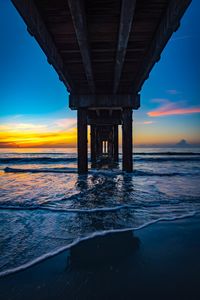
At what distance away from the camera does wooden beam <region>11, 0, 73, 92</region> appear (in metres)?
3.02

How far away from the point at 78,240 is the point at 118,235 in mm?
548

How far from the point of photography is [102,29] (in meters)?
4.13

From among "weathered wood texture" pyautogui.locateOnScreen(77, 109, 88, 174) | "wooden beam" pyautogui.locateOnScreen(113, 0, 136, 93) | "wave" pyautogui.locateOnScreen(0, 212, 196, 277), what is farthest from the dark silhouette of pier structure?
"wave" pyautogui.locateOnScreen(0, 212, 196, 277)

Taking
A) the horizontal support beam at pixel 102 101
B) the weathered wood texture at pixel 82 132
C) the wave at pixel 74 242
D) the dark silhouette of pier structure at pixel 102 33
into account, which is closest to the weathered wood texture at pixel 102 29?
the dark silhouette of pier structure at pixel 102 33

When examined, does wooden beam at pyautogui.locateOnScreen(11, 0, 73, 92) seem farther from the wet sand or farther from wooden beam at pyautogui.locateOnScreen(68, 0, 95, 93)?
the wet sand

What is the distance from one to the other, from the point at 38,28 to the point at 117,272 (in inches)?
160

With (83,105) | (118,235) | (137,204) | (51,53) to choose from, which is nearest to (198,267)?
(118,235)

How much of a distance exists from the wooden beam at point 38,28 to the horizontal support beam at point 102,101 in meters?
3.16

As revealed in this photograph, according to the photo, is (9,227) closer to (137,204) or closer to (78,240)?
(78,240)

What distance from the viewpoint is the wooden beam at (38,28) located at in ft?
9.89

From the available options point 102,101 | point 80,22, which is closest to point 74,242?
point 80,22

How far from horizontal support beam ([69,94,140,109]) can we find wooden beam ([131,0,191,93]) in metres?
2.71

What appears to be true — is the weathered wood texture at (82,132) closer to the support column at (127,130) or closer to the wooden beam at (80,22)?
the support column at (127,130)

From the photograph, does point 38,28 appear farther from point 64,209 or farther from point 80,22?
point 64,209
